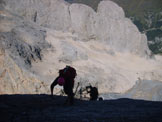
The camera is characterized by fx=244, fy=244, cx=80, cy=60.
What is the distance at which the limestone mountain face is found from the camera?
29.7m

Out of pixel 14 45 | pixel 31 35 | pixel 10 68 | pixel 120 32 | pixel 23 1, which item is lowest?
pixel 10 68

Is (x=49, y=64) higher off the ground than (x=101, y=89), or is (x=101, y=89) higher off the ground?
(x=49, y=64)

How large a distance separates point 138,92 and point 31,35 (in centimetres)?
1867

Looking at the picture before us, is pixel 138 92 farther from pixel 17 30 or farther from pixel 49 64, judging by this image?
pixel 17 30

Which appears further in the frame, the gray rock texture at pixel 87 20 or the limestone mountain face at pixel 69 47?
the gray rock texture at pixel 87 20

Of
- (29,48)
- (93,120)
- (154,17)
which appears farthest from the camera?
(154,17)

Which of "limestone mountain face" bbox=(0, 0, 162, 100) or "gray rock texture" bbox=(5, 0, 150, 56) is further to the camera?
"gray rock texture" bbox=(5, 0, 150, 56)

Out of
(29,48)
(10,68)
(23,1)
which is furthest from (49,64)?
(23,1)

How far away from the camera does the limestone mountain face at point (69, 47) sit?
29703 mm

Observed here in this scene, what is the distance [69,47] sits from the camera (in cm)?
4166

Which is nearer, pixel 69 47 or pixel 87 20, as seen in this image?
pixel 69 47

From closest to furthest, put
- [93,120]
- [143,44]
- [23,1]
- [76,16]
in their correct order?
[93,120] → [23,1] → [76,16] → [143,44]

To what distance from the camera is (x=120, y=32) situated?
5756cm

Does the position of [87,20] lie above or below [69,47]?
above
